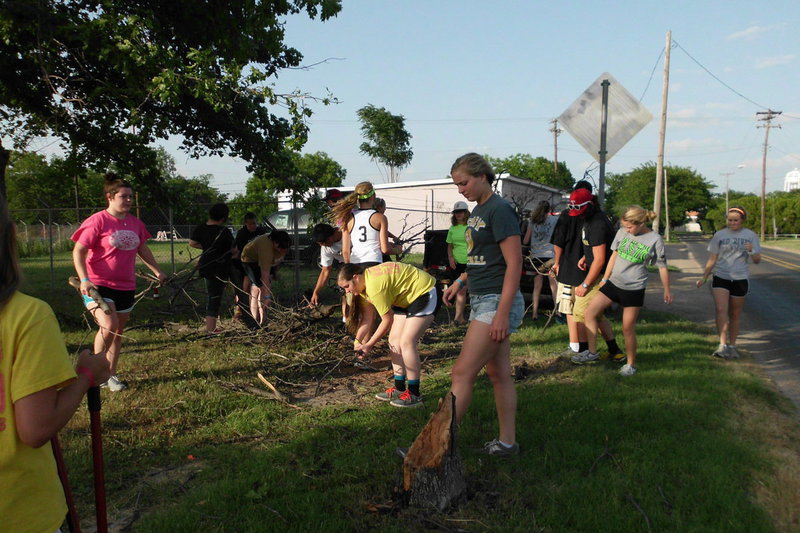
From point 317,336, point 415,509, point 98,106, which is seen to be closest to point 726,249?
point 317,336

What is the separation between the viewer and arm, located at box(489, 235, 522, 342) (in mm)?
3557

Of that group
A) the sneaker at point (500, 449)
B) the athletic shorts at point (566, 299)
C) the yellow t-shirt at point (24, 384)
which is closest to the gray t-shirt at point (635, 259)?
the athletic shorts at point (566, 299)

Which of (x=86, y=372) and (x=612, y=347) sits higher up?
(x=86, y=372)

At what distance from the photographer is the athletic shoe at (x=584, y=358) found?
6.46 meters

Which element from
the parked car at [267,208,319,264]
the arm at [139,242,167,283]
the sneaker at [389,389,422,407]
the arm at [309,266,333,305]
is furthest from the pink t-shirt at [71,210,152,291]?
the parked car at [267,208,319,264]

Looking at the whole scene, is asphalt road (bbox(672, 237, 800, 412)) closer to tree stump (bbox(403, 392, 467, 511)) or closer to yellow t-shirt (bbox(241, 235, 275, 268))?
tree stump (bbox(403, 392, 467, 511))

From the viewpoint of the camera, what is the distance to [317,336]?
7.71 metres

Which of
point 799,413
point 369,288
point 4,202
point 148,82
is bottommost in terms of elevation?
point 799,413

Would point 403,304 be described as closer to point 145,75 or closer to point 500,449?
point 500,449

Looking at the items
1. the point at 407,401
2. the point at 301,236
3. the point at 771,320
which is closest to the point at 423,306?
the point at 407,401

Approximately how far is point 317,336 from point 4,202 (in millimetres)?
6082

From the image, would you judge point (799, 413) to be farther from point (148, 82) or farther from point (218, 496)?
point (148, 82)

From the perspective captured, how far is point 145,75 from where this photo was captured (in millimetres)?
6984

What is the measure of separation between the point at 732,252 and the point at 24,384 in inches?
292
